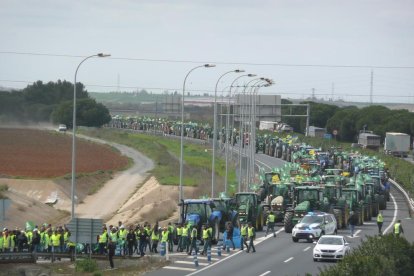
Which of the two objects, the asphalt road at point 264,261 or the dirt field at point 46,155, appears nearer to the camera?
the asphalt road at point 264,261

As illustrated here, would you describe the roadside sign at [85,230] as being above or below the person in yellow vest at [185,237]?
above

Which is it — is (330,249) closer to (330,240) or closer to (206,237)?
(330,240)

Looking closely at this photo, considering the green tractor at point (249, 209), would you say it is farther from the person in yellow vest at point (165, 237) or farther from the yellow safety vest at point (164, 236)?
the yellow safety vest at point (164, 236)

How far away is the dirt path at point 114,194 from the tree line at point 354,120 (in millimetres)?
37762

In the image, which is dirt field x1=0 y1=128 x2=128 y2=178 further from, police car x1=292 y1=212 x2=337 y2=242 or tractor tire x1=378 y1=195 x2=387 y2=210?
police car x1=292 y1=212 x2=337 y2=242

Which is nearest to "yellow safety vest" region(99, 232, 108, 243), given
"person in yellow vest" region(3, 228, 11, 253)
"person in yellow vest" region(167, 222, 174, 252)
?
"person in yellow vest" region(167, 222, 174, 252)

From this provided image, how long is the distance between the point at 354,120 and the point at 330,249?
118433 millimetres

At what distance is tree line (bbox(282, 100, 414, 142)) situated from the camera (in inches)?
5620

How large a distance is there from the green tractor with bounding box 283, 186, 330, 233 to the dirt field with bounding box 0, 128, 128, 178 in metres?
44.4

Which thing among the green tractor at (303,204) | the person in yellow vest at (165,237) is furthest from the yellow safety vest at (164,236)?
the green tractor at (303,204)

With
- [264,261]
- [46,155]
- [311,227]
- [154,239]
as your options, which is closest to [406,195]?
[311,227]

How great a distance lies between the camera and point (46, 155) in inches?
4641

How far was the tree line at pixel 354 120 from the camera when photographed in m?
143

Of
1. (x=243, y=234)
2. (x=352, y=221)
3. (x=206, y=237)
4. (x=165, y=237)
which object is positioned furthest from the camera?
(x=352, y=221)
